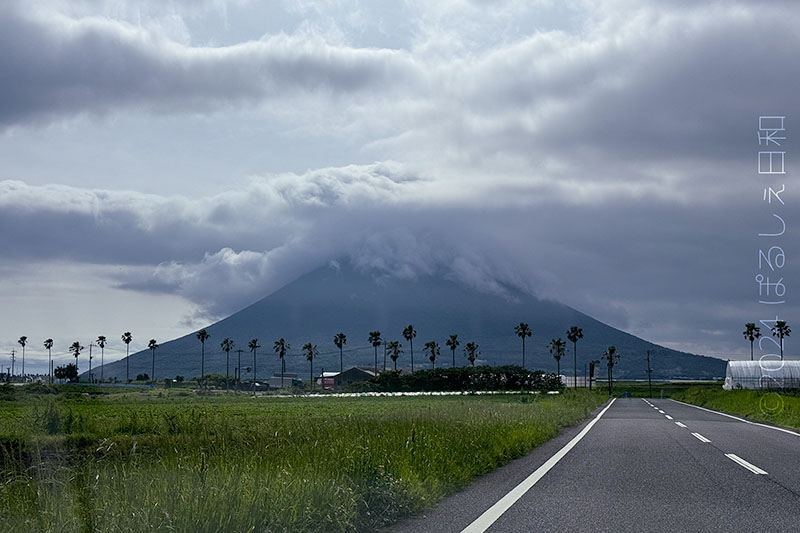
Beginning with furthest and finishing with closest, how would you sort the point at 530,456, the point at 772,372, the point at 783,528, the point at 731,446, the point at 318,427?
the point at 772,372 → the point at 731,446 → the point at 530,456 → the point at 318,427 → the point at 783,528

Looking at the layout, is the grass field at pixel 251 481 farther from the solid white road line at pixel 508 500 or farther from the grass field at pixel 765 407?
the grass field at pixel 765 407

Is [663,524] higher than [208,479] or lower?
lower

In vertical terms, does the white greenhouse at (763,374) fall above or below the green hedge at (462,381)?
above

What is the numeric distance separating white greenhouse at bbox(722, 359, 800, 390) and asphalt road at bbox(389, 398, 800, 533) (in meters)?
87.5

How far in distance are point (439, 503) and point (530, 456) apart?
6.12m

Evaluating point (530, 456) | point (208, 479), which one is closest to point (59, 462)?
point (208, 479)

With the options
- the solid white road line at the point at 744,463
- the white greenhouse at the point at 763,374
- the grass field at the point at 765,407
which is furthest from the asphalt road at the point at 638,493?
the white greenhouse at the point at 763,374

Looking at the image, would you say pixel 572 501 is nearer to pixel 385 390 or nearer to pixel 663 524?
pixel 663 524

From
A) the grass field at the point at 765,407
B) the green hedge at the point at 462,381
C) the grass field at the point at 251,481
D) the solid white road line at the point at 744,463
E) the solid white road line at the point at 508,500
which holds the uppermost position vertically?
the grass field at the point at 251,481

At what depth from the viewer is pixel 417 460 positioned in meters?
10.9

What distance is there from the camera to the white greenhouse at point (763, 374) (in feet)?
315

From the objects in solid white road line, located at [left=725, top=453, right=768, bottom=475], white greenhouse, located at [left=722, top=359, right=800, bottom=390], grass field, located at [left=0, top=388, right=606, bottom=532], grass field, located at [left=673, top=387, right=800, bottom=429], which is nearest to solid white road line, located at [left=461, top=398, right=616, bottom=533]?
grass field, located at [left=0, top=388, right=606, bottom=532]

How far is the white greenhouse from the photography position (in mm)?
95875

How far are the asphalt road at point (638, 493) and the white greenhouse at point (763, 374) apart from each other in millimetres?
87500
